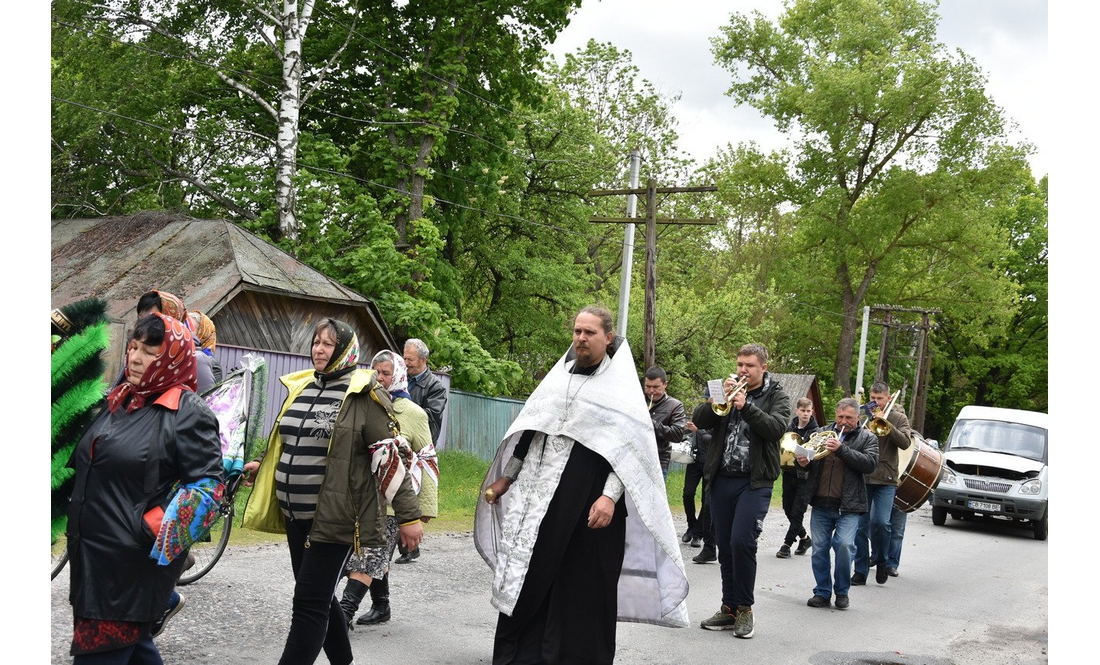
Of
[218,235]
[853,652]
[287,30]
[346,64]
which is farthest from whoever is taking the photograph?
[346,64]

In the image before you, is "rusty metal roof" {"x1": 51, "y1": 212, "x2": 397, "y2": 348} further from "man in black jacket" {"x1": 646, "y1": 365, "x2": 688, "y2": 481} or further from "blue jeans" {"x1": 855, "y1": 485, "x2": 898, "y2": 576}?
"blue jeans" {"x1": 855, "y1": 485, "x2": 898, "y2": 576}

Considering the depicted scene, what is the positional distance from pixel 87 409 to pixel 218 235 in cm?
1532

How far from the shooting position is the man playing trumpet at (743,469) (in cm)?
764

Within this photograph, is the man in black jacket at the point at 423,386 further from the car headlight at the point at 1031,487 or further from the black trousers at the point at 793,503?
the car headlight at the point at 1031,487

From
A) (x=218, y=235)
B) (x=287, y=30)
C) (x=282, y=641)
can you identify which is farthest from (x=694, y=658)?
(x=287, y=30)

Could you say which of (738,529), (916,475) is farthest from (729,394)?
(916,475)

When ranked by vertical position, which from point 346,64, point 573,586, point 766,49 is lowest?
point 573,586

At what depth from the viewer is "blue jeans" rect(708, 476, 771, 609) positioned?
25.1ft

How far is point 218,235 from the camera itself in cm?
1884

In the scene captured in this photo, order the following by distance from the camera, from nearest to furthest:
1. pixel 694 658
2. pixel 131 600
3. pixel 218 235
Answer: pixel 131 600 → pixel 694 658 → pixel 218 235

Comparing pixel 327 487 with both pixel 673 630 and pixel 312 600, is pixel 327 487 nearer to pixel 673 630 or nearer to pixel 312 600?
pixel 312 600

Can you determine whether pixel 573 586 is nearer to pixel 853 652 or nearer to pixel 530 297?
pixel 853 652

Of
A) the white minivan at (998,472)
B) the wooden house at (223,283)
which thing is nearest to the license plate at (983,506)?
the white minivan at (998,472)

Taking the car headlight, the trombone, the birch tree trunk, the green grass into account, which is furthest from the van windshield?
the birch tree trunk
